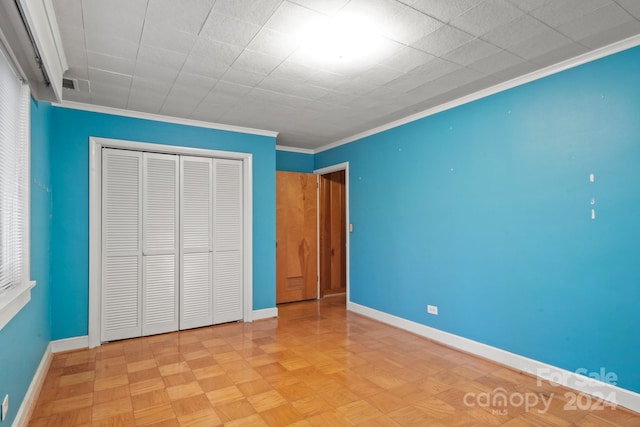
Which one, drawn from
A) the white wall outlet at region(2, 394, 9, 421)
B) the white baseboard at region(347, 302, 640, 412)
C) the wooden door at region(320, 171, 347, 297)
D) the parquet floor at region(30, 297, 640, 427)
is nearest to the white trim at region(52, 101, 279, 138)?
the wooden door at region(320, 171, 347, 297)

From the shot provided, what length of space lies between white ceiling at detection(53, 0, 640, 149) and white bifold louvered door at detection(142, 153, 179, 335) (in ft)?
2.35

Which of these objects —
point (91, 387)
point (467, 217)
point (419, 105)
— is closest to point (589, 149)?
point (467, 217)

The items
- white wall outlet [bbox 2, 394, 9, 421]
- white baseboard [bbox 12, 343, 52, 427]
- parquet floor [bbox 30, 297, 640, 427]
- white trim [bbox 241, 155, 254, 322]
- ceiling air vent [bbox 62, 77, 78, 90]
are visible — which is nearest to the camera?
white wall outlet [bbox 2, 394, 9, 421]

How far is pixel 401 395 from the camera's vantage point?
256 centimetres

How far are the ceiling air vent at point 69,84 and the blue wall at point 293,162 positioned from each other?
9.88ft

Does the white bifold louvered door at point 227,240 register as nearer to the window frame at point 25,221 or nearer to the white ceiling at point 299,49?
the white ceiling at point 299,49

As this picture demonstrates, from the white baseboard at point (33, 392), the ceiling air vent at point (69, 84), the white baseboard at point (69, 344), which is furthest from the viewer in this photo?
the white baseboard at point (69, 344)

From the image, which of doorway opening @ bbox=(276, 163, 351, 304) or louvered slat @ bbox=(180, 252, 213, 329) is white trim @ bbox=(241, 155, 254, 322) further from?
doorway opening @ bbox=(276, 163, 351, 304)

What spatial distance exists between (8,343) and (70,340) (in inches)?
72.4

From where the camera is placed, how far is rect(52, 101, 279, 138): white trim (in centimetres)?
358

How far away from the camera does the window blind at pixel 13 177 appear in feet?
6.55

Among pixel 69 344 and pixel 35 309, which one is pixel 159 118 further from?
pixel 69 344

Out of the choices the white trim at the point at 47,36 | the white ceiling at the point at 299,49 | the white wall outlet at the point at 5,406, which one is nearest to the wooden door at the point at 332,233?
the white ceiling at the point at 299,49

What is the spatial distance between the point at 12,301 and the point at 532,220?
147 inches
